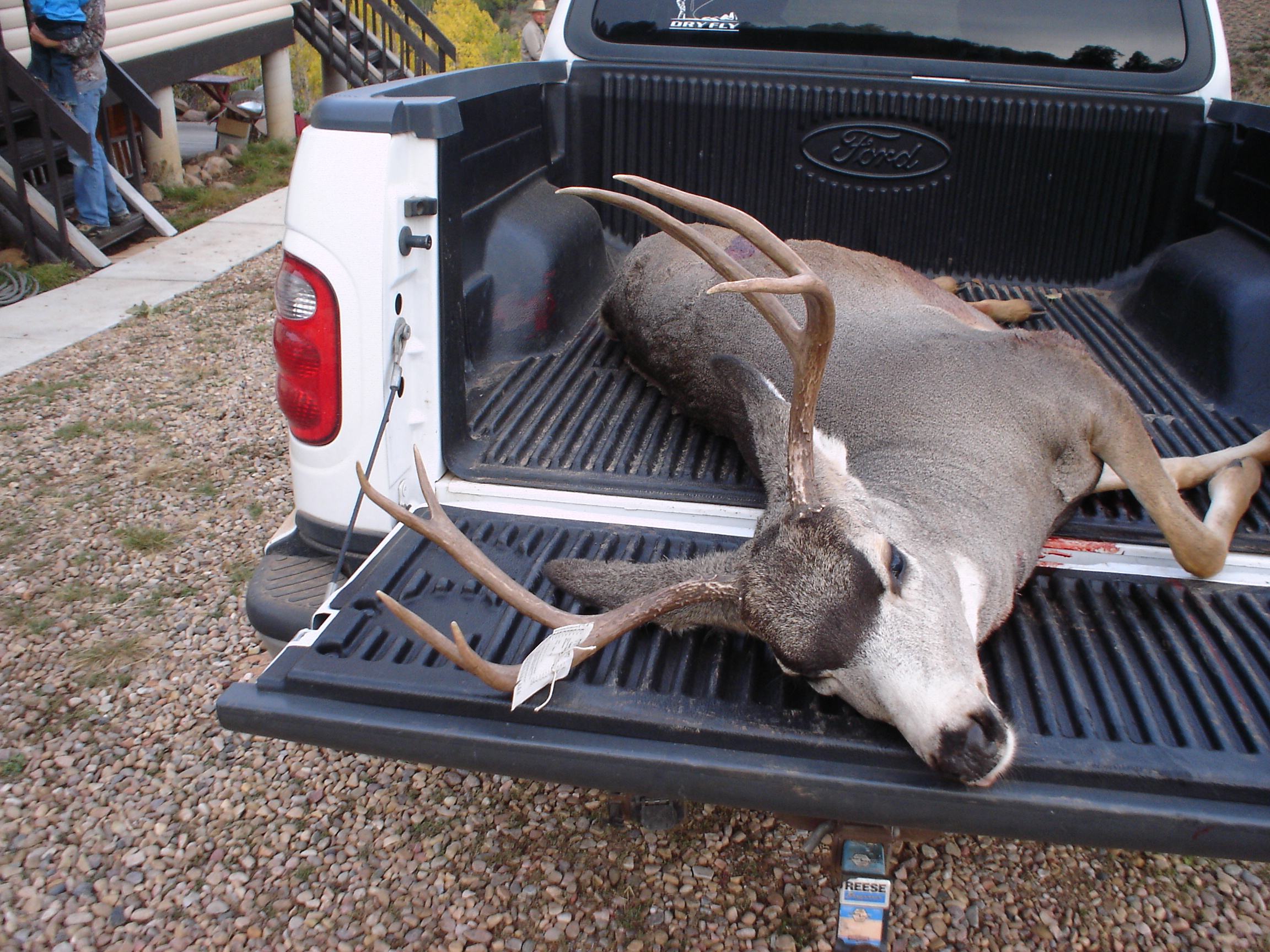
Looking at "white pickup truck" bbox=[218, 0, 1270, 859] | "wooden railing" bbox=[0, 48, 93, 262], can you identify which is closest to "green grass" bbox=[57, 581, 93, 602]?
"white pickup truck" bbox=[218, 0, 1270, 859]

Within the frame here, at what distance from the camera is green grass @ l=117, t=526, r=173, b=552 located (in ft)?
14.2

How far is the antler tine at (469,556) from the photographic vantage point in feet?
6.84

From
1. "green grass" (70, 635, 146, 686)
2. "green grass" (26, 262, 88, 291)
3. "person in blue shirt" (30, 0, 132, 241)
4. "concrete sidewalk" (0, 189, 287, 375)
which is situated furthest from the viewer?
"person in blue shirt" (30, 0, 132, 241)

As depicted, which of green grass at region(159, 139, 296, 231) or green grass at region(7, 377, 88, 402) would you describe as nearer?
green grass at region(7, 377, 88, 402)

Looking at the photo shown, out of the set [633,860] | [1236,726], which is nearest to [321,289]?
[633,860]

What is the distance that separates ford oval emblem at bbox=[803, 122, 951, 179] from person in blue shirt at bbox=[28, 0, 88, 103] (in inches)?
274

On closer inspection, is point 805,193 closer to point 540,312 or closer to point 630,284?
point 630,284

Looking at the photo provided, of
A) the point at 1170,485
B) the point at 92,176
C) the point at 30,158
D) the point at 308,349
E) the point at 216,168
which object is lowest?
the point at 216,168

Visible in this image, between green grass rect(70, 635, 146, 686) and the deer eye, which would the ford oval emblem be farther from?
green grass rect(70, 635, 146, 686)

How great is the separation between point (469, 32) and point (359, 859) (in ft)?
56.4

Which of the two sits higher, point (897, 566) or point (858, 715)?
point (897, 566)

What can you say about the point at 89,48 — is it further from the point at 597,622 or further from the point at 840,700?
the point at 840,700

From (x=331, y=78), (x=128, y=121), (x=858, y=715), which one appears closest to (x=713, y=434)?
(x=858, y=715)

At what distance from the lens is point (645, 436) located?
3150 mm
